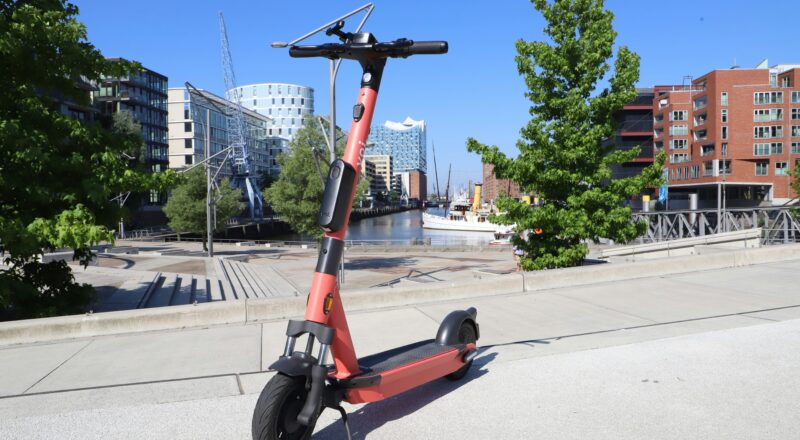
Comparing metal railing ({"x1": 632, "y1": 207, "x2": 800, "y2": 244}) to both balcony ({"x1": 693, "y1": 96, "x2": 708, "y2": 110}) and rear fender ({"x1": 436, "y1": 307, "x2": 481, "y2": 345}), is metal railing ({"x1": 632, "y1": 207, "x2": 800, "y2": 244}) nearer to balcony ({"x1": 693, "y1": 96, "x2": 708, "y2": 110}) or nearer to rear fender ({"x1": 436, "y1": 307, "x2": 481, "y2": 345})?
rear fender ({"x1": 436, "y1": 307, "x2": 481, "y2": 345})

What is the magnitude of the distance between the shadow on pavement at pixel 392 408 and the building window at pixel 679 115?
265 ft

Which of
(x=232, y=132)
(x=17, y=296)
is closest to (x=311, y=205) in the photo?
(x=17, y=296)

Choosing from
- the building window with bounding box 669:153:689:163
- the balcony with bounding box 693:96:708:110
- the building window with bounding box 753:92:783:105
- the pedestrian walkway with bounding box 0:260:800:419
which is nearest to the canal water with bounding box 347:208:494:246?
the building window with bounding box 669:153:689:163

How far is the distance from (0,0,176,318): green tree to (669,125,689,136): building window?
79.1 m

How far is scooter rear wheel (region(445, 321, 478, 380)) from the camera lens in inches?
196

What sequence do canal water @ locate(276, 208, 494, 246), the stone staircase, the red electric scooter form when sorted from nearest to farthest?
the red electric scooter < the stone staircase < canal water @ locate(276, 208, 494, 246)

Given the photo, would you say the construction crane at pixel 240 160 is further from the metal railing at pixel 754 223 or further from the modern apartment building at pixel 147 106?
the metal railing at pixel 754 223

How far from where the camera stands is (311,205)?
30750 mm

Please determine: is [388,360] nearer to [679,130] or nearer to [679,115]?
[679,130]

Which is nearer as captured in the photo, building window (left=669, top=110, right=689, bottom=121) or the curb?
the curb

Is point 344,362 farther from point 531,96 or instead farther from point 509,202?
point 531,96

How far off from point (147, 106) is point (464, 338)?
9088cm

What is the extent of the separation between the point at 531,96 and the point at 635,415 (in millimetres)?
12023

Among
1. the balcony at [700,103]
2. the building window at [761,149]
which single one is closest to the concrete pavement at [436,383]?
the building window at [761,149]
